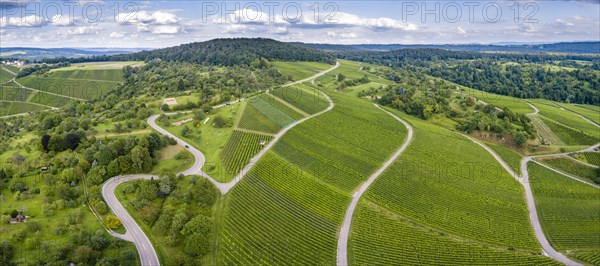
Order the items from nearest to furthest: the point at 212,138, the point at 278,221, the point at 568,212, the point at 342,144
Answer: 1. the point at 278,221
2. the point at 568,212
3. the point at 342,144
4. the point at 212,138

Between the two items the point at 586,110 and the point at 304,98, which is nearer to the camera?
the point at 304,98

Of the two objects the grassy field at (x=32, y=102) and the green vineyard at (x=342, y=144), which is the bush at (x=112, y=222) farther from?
the grassy field at (x=32, y=102)

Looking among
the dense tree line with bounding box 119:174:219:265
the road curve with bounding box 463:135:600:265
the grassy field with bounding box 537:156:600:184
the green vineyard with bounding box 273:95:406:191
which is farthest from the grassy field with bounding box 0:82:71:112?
the grassy field with bounding box 537:156:600:184

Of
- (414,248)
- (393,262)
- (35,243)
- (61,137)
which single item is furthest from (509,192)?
(61,137)

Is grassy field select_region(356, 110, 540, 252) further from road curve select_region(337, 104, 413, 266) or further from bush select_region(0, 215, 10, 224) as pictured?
bush select_region(0, 215, 10, 224)

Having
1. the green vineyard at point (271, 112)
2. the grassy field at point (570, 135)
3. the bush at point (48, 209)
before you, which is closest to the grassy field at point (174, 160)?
the bush at point (48, 209)

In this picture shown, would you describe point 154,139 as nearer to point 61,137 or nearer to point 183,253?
point 61,137

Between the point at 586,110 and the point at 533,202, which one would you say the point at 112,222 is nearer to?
the point at 533,202

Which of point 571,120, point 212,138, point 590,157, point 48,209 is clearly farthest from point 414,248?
point 571,120
